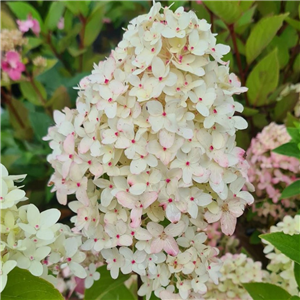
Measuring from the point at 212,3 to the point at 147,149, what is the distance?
1.73 feet

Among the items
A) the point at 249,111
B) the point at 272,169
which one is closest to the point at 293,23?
the point at 249,111

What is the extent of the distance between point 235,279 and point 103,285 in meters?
0.26

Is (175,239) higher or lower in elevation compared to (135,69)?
lower

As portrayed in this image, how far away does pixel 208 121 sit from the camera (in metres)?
0.53

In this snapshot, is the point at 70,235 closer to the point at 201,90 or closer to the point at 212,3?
the point at 201,90

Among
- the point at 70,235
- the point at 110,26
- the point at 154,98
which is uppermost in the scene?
the point at 154,98

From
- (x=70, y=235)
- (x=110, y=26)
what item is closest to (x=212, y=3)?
(x=70, y=235)

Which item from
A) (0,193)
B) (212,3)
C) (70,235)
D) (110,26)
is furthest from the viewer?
(110,26)

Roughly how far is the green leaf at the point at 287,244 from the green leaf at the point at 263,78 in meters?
0.51

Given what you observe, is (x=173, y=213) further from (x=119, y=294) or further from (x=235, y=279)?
(x=235, y=279)

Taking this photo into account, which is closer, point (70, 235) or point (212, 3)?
point (70, 235)

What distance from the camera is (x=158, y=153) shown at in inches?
20.3

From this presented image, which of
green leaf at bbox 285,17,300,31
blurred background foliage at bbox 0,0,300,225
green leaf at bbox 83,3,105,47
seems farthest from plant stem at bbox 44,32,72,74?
green leaf at bbox 285,17,300,31

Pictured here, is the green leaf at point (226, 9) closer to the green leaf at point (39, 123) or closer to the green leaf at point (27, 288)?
the green leaf at point (39, 123)
